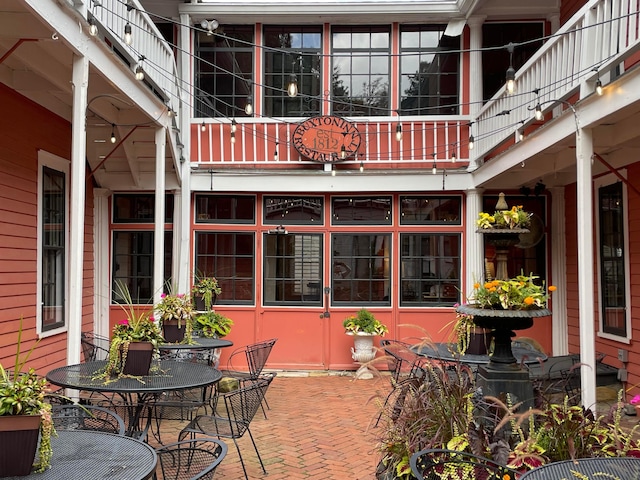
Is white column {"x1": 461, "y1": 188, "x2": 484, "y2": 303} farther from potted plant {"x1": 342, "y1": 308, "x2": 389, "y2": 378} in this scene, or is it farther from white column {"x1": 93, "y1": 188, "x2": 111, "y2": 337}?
white column {"x1": 93, "y1": 188, "x2": 111, "y2": 337}

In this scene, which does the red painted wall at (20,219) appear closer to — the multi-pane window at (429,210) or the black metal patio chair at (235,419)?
the black metal patio chair at (235,419)

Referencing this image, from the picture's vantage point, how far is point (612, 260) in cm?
723

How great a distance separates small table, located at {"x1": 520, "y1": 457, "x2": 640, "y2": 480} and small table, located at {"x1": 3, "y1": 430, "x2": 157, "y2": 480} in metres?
1.61

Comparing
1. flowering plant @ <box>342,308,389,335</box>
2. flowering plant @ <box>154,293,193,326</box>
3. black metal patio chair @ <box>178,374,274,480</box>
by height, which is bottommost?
black metal patio chair @ <box>178,374,274,480</box>

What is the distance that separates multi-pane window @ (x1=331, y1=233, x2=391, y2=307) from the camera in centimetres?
901

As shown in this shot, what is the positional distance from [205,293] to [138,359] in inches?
174

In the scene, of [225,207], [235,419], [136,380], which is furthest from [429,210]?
[136,380]

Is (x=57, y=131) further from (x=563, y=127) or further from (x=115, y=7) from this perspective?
(x=563, y=127)

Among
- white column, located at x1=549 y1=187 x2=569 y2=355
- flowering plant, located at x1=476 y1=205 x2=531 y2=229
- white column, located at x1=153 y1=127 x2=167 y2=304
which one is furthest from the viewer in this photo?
white column, located at x1=549 y1=187 x2=569 y2=355

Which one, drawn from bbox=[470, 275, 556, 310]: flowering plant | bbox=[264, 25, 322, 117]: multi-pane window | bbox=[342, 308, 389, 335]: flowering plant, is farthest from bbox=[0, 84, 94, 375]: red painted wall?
bbox=[470, 275, 556, 310]: flowering plant

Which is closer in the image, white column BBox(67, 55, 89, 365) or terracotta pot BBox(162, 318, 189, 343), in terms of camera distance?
white column BBox(67, 55, 89, 365)

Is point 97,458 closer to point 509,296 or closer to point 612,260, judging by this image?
point 509,296

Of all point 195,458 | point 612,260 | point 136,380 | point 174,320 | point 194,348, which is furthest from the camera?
point 612,260

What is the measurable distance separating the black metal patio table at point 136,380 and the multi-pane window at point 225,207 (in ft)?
15.2
